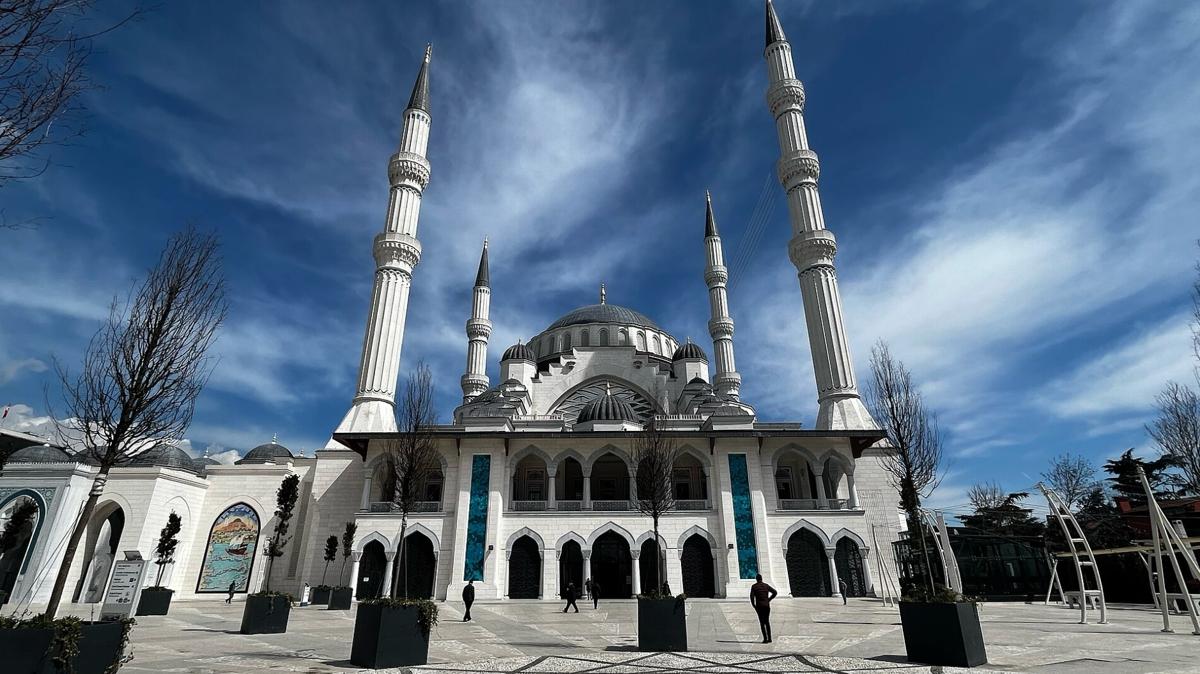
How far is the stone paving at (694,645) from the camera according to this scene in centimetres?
739

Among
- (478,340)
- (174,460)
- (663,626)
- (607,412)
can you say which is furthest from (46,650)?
(478,340)

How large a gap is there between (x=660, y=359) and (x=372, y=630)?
118 ft

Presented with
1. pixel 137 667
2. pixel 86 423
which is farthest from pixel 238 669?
pixel 86 423

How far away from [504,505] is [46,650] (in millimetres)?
18988

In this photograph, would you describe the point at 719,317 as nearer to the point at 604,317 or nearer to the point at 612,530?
the point at 604,317

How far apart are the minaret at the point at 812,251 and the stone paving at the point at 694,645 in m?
12.6

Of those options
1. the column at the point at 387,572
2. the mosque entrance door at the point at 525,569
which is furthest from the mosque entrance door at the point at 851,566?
the column at the point at 387,572

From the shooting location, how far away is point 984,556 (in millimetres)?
22000

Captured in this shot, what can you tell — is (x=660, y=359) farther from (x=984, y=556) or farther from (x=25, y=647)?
(x=25, y=647)

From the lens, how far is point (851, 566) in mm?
23422

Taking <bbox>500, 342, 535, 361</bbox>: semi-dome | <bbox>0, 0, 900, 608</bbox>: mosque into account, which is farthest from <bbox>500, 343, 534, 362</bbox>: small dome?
<bbox>0, 0, 900, 608</bbox>: mosque

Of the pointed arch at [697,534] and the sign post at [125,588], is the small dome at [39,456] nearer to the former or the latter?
the sign post at [125,588]

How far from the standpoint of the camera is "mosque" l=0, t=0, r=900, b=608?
891 inches

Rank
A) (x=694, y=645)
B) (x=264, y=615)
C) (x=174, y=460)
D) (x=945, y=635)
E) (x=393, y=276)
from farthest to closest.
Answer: (x=393, y=276) → (x=174, y=460) → (x=264, y=615) → (x=694, y=645) → (x=945, y=635)
